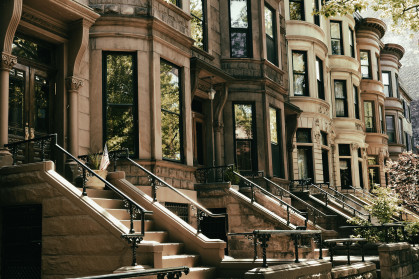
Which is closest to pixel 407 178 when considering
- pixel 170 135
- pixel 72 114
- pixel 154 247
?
pixel 170 135

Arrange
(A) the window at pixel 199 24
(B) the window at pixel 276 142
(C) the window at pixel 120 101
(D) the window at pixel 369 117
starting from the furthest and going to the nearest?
1. (D) the window at pixel 369 117
2. (B) the window at pixel 276 142
3. (A) the window at pixel 199 24
4. (C) the window at pixel 120 101

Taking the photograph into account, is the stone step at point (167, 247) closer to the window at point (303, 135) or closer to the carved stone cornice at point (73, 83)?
the carved stone cornice at point (73, 83)

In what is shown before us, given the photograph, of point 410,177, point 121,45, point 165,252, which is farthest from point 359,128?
point 165,252

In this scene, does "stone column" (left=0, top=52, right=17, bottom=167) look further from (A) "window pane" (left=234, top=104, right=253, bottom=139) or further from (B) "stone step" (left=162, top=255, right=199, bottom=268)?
(A) "window pane" (left=234, top=104, right=253, bottom=139)

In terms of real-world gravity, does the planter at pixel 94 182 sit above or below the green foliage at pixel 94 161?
below

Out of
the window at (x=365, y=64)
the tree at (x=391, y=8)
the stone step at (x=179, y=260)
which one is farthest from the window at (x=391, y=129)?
the stone step at (x=179, y=260)

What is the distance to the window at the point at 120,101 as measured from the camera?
13195mm

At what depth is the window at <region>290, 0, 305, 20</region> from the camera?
25406 mm

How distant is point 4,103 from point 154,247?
4.62m

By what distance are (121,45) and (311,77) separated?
44.7 ft

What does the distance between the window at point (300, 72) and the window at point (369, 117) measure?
10128 mm

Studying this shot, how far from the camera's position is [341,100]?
29.4 m

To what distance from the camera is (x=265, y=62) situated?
1920 cm

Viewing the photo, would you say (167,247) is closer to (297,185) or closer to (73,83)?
(73,83)
